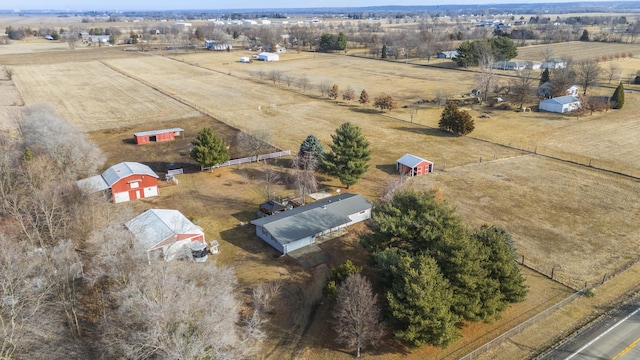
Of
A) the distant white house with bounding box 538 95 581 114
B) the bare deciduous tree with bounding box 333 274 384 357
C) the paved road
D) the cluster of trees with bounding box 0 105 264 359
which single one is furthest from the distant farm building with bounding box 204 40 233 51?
the paved road

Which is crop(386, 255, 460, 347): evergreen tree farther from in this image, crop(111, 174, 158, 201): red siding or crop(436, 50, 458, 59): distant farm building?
crop(436, 50, 458, 59): distant farm building

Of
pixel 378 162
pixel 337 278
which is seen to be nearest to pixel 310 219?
pixel 337 278

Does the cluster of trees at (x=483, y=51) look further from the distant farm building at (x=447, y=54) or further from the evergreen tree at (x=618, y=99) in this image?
the evergreen tree at (x=618, y=99)

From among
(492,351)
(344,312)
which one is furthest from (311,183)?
(492,351)

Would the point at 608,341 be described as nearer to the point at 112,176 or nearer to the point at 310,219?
the point at 310,219

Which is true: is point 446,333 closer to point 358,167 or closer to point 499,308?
point 499,308

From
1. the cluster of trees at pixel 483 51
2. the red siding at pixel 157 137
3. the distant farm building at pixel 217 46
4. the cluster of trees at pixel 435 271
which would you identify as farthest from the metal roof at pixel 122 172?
the distant farm building at pixel 217 46
